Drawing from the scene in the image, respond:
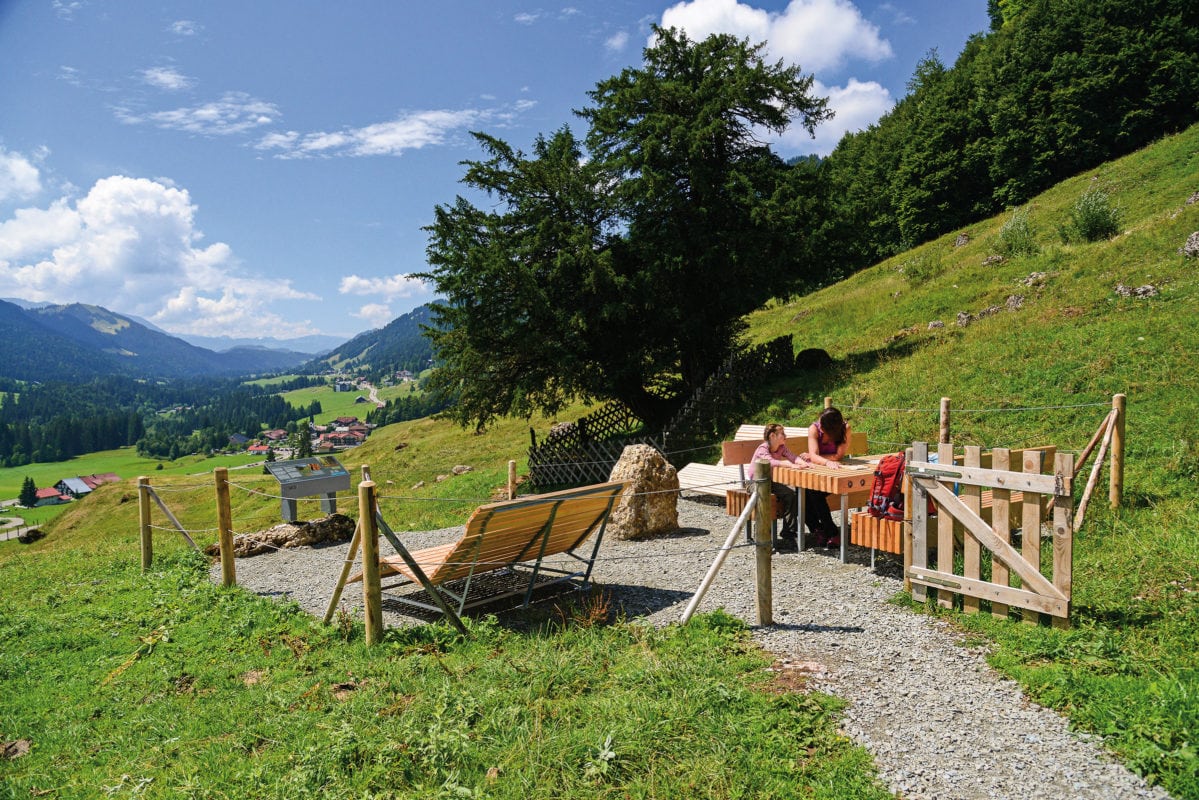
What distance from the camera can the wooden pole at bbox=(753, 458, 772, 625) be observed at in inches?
253

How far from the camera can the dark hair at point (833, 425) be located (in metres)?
9.52

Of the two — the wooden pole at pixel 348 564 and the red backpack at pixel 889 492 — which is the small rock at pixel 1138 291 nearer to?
the red backpack at pixel 889 492

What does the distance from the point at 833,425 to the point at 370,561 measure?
252 inches

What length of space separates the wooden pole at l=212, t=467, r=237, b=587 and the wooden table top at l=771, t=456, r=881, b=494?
26.0 feet

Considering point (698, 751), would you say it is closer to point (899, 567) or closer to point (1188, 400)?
point (899, 567)

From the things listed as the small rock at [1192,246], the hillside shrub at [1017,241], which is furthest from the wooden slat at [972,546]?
the hillside shrub at [1017,241]

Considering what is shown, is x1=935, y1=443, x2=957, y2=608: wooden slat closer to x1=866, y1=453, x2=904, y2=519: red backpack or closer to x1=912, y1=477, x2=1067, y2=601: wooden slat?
x1=912, y1=477, x2=1067, y2=601: wooden slat

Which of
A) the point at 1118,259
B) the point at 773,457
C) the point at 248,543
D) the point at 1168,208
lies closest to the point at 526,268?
the point at 248,543

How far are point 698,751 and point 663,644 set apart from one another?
6.03 feet

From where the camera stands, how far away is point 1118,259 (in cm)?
1991

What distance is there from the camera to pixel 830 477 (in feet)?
27.6

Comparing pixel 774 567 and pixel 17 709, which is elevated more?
pixel 774 567

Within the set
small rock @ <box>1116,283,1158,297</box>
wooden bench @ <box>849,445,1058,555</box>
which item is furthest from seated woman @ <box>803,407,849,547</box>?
small rock @ <box>1116,283,1158,297</box>

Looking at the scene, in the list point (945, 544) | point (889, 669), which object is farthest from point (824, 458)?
point (889, 669)
